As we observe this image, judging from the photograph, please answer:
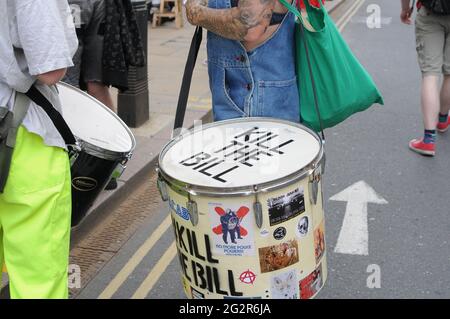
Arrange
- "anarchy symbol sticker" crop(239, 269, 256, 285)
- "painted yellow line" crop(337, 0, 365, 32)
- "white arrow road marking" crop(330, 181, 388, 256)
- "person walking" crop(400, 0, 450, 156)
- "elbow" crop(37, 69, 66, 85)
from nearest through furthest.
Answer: "anarchy symbol sticker" crop(239, 269, 256, 285) < "elbow" crop(37, 69, 66, 85) < "white arrow road marking" crop(330, 181, 388, 256) < "person walking" crop(400, 0, 450, 156) < "painted yellow line" crop(337, 0, 365, 32)

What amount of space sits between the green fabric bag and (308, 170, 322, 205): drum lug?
1.48ft

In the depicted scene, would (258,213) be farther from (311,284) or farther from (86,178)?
(86,178)

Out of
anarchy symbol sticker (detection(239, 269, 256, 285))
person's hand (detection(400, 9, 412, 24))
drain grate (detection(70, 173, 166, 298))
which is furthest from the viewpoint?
person's hand (detection(400, 9, 412, 24))

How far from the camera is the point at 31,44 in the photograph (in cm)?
209

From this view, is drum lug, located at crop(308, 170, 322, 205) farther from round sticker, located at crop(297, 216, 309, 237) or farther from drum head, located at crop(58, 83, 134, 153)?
drum head, located at crop(58, 83, 134, 153)

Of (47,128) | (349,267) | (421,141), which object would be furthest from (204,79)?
(47,128)

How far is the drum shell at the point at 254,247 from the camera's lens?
2012 mm

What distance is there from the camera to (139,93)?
18.8 feet

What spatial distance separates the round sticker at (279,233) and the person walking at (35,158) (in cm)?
86

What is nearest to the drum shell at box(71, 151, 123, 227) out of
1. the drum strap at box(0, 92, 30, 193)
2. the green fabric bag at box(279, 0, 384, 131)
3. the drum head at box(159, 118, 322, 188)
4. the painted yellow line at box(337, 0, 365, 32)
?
the drum strap at box(0, 92, 30, 193)

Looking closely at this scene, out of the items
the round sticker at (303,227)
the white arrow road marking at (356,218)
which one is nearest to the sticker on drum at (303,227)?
the round sticker at (303,227)

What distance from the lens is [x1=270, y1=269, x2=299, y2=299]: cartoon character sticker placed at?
6.92 feet
